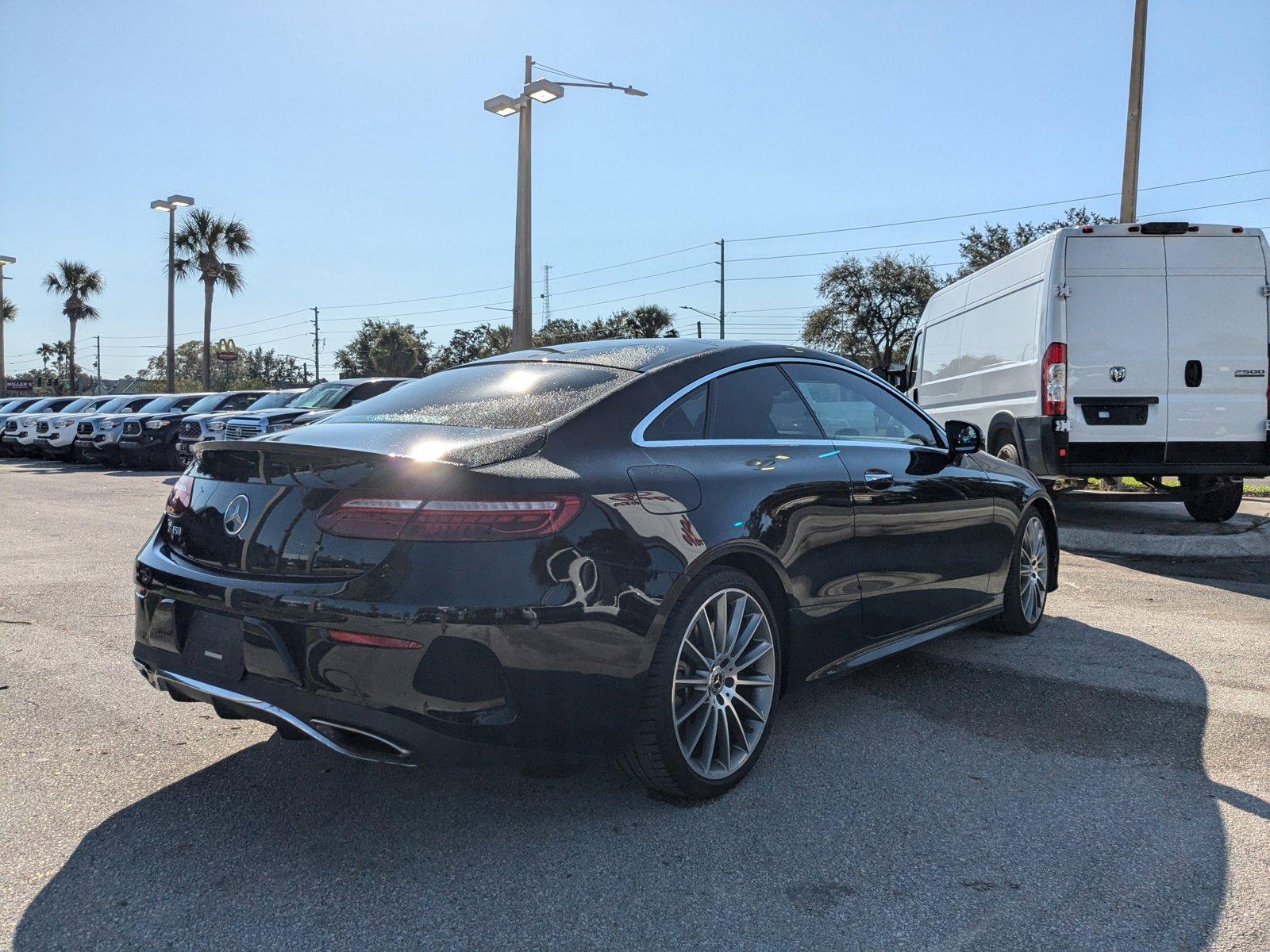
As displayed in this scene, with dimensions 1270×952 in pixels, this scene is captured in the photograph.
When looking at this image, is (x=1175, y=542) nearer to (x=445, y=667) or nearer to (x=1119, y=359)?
(x=1119, y=359)

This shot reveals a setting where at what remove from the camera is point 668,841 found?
302 cm

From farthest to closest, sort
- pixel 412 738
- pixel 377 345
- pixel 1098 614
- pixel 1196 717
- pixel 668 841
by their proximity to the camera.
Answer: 1. pixel 377 345
2. pixel 1098 614
3. pixel 1196 717
4. pixel 668 841
5. pixel 412 738

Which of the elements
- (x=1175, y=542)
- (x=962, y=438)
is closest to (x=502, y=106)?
(x=1175, y=542)

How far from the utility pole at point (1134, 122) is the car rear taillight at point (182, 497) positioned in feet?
44.8

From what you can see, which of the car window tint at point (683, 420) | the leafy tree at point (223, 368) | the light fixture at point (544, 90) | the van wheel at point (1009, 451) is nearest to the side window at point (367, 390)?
the light fixture at point (544, 90)

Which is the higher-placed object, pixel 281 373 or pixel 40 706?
pixel 281 373

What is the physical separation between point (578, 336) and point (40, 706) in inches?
2503

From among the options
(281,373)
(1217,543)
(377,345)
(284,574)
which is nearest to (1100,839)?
(284,574)

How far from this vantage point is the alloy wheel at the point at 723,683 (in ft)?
10.6

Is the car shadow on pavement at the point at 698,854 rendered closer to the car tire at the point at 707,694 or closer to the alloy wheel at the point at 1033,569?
the car tire at the point at 707,694

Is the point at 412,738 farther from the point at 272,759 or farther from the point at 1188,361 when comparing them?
the point at 1188,361

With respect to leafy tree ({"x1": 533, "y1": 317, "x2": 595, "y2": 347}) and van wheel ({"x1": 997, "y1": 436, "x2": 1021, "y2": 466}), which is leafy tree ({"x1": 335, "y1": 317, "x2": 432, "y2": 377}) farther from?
van wheel ({"x1": 997, "y1": 436, "x2": 1021, "y2": 466})

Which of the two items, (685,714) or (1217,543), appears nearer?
(685,714)

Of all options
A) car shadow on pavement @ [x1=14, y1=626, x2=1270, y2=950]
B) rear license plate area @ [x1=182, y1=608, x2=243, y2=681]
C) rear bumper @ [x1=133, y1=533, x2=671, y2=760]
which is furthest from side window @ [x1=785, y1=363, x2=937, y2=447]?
rear license plate area @ [x1=182, y1=608, x2=243, y2=681]
